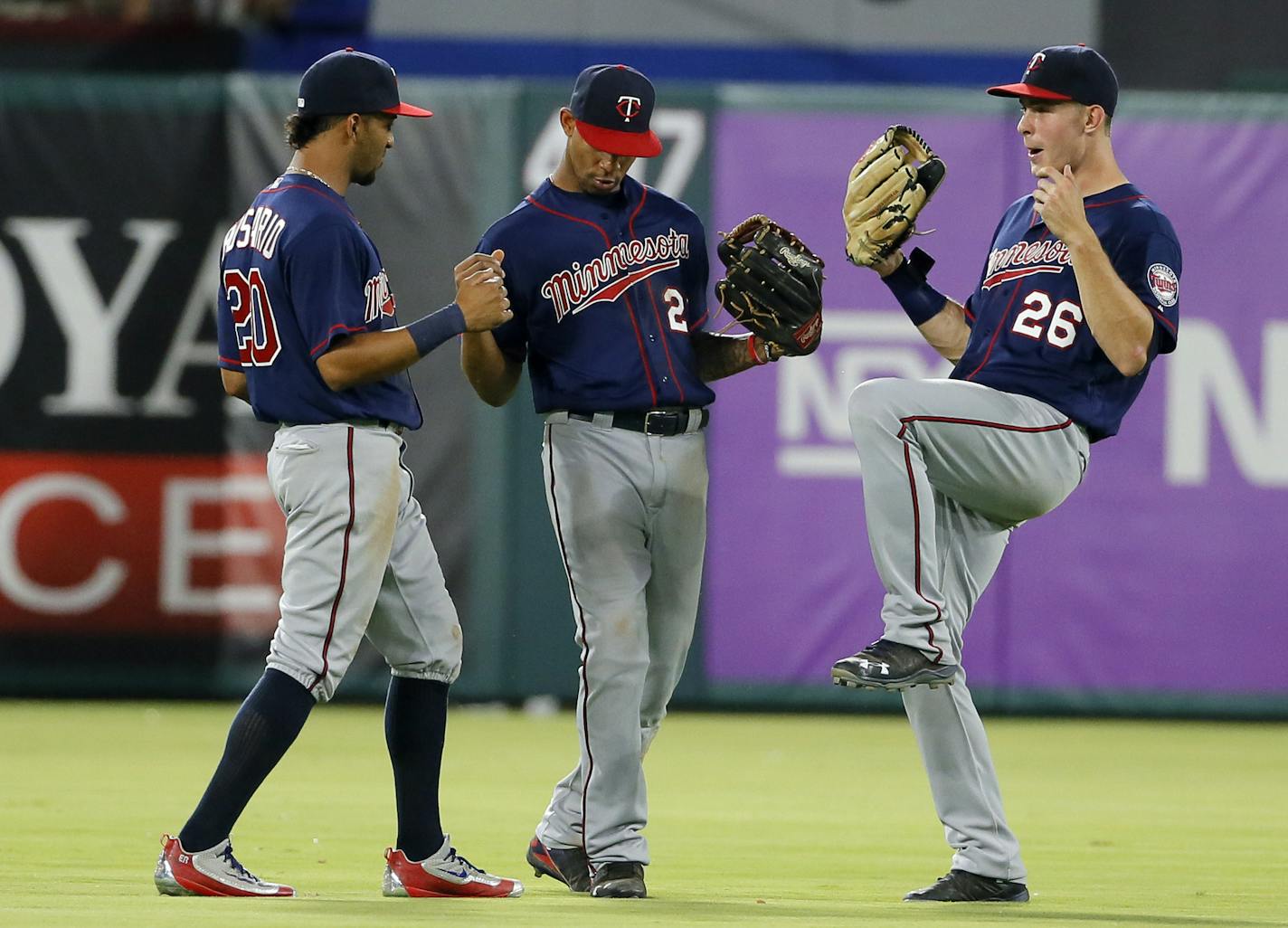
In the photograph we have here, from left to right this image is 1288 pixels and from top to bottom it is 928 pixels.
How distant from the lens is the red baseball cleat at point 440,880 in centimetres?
500

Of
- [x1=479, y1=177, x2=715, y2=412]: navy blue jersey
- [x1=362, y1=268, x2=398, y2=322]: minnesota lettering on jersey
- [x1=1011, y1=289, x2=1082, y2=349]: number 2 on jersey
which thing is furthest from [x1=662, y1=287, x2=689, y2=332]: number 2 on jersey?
[x1=1011, y1=289, x2=1082, y2=349]: number 2 on jersey

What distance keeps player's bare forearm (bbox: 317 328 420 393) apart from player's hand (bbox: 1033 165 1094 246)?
165 cm

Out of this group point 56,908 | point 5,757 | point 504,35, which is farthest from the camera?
point 504,35

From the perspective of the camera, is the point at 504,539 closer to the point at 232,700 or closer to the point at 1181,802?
the point at 232,700

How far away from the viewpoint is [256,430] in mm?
10008


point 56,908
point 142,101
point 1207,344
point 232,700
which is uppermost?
point 142,101

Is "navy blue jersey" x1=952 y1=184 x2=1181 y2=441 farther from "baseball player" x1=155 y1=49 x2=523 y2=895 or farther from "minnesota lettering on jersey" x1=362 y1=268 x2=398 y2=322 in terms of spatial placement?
"minnesota lettering on jersey" x1=362 y1=268 x2=398 y2=322

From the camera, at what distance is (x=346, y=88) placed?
5.00 metres

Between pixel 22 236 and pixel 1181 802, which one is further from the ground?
pixel 22 236

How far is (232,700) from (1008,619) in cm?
412

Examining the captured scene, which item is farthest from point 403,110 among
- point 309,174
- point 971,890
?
point 971,890

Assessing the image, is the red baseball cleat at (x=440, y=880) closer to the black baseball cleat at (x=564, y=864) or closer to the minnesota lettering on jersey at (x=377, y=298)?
the black baseball cleat at (x=564, y=864)

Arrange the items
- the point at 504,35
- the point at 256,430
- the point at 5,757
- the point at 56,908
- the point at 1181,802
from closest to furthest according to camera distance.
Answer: the point at 56,908 → the point at 1181,802 → the point at 5,757 → the point at 256,430 → the point at 504,35

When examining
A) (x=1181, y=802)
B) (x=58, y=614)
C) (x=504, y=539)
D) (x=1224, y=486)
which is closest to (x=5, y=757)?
(x=58, y=614)
